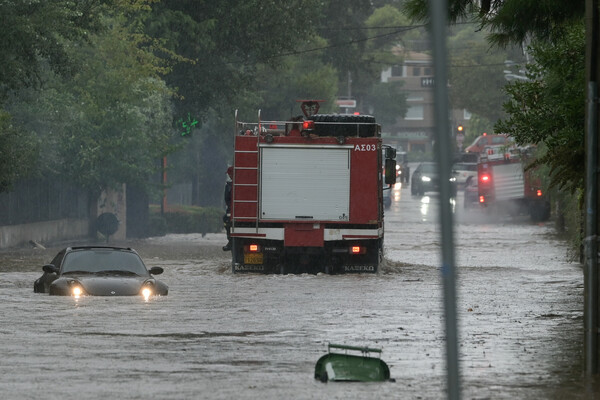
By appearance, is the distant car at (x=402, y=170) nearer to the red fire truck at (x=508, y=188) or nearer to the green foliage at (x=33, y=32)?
the red fire truck at (x=508, y=188)

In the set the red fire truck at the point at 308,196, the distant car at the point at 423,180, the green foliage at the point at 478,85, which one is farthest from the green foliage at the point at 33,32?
the green foliage at the point at 478,85

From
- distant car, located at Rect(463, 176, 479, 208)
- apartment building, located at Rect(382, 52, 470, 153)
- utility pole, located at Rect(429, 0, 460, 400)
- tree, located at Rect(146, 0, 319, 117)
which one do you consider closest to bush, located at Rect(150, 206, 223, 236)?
tree, located at Rect(146, 0, 319, 117)

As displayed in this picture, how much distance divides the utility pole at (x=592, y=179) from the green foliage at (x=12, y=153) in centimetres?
2105

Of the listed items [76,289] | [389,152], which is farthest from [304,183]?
[76,289]

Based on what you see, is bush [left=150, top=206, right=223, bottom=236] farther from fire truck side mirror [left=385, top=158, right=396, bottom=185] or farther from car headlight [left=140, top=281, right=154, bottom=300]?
car headlight [left=140, top=281, right=154, bottom=300]

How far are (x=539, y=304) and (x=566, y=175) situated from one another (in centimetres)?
747

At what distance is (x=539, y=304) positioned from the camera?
22.5 m

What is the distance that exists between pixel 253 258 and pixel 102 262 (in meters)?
6.97

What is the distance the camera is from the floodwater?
491 inches

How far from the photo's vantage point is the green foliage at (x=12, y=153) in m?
33.6

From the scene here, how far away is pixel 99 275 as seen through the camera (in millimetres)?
20766

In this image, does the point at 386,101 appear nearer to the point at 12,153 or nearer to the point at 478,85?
the point at 478,85

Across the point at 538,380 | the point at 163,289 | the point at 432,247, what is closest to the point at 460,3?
the point at 538,380

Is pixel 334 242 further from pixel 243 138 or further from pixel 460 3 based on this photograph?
pixel 460 3
